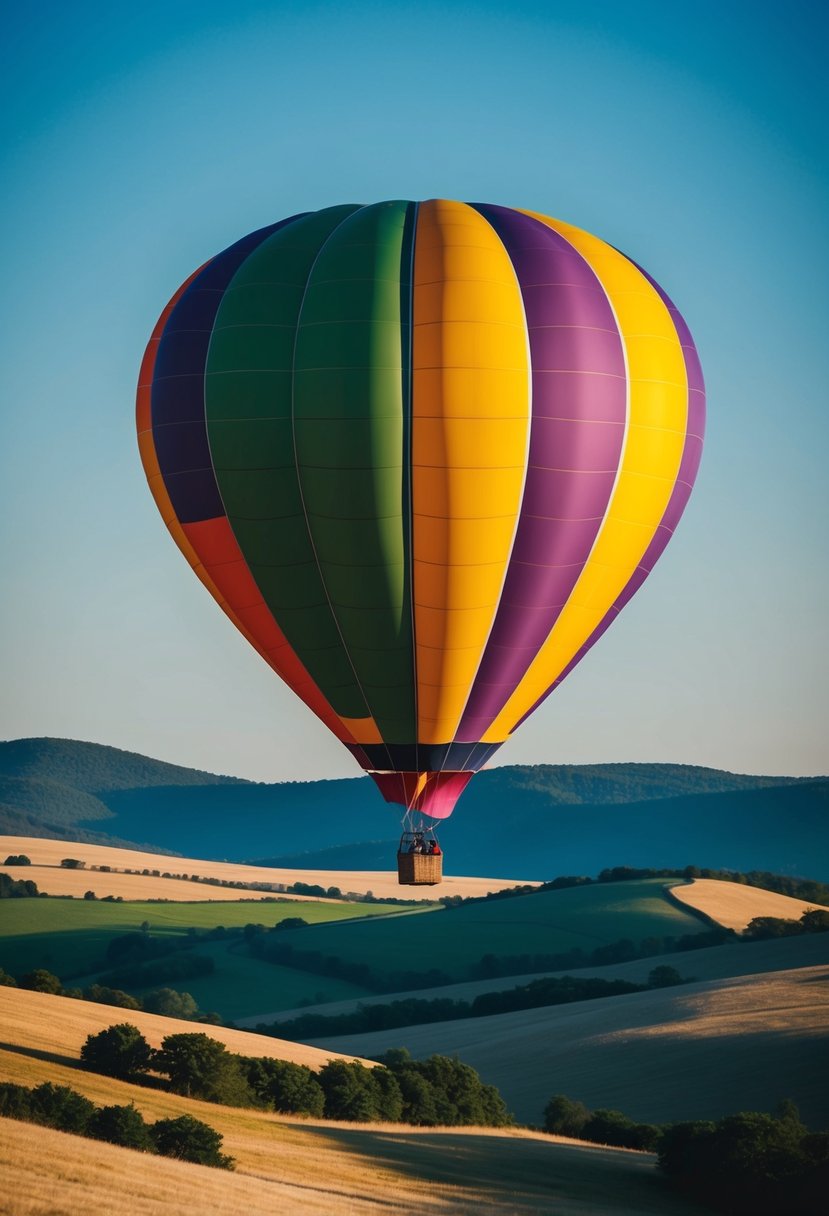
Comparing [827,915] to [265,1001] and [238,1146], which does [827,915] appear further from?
[238,1146]

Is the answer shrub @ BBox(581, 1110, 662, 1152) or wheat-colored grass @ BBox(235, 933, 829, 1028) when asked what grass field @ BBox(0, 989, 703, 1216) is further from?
wheat-colored grass @ BBox(235, 933, 829, 1028)

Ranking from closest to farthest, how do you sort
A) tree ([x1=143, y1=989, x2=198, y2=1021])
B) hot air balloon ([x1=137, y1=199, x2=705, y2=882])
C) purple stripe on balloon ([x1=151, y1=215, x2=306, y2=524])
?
hot air balloon ([x1=137, y1=199, x2=705, y2=882]) < purple stripe on balloon ([x1=151, y1=215, x2=306, y2=524]) < tree ([x1=143, y1=989, x2=198, y2=1021])

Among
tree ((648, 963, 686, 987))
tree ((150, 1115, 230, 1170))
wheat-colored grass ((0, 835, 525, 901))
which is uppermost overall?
wheat-colored grass ((0, 835, 525, 901))

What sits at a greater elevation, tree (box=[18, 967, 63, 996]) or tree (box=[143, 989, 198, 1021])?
tree (box=[18, 967, 63, 996])

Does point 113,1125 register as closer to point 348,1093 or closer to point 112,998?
point 348,1093

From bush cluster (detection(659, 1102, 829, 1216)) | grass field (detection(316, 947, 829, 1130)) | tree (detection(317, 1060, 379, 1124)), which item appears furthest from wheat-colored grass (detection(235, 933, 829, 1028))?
bush cluster (detection(659, 1102, 829, 1216))

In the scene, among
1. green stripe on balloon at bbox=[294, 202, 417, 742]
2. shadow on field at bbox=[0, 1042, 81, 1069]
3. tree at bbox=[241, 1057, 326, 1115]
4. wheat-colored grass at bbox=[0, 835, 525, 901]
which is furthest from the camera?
wheat-colored grass at bbox=[0, 835, 525, 901]

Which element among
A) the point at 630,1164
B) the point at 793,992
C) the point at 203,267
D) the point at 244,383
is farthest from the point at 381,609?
the point at 793,992
